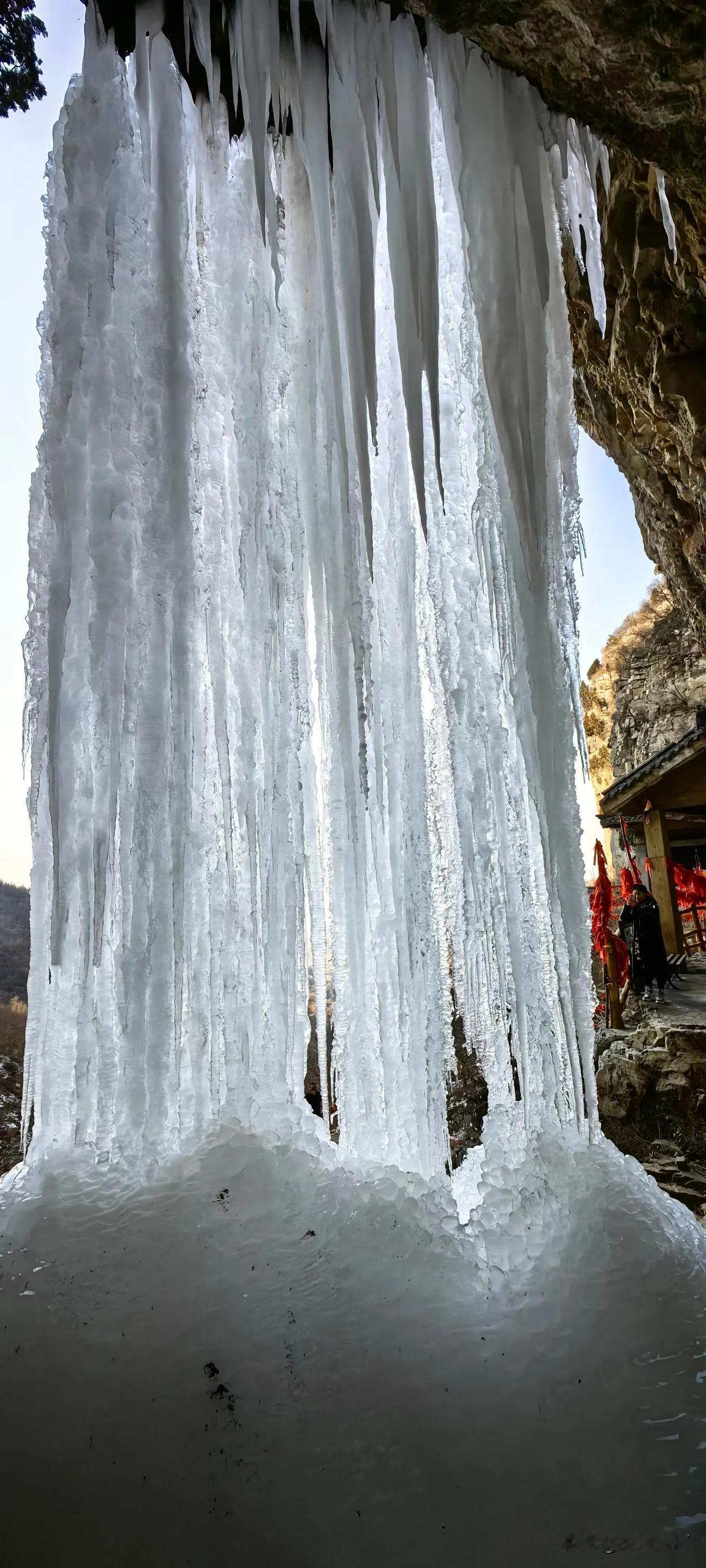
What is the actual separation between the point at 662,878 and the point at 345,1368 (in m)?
7.68

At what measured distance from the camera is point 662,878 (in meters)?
8.33

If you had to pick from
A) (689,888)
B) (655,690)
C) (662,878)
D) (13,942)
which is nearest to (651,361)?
(662,878)

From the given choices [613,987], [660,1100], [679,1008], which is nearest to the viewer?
[660,1100]

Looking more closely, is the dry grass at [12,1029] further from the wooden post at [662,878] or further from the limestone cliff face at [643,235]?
the limestone cliff face at [643,235]

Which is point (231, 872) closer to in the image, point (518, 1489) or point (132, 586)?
point (132, 586)

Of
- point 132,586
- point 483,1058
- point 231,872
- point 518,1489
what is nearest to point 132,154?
point 132,586

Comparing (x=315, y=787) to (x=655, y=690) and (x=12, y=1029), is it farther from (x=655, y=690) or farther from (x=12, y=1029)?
(x=655, y=690)

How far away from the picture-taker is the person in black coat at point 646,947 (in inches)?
301

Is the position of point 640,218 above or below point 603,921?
above

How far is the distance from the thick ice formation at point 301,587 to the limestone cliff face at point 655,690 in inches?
498

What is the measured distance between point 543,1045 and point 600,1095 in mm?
4705

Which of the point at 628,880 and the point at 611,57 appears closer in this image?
the point at 611,57

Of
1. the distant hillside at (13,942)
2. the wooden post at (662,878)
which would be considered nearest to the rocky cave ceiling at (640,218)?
the wooden post at (662,878)

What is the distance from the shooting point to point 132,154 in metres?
2.19
